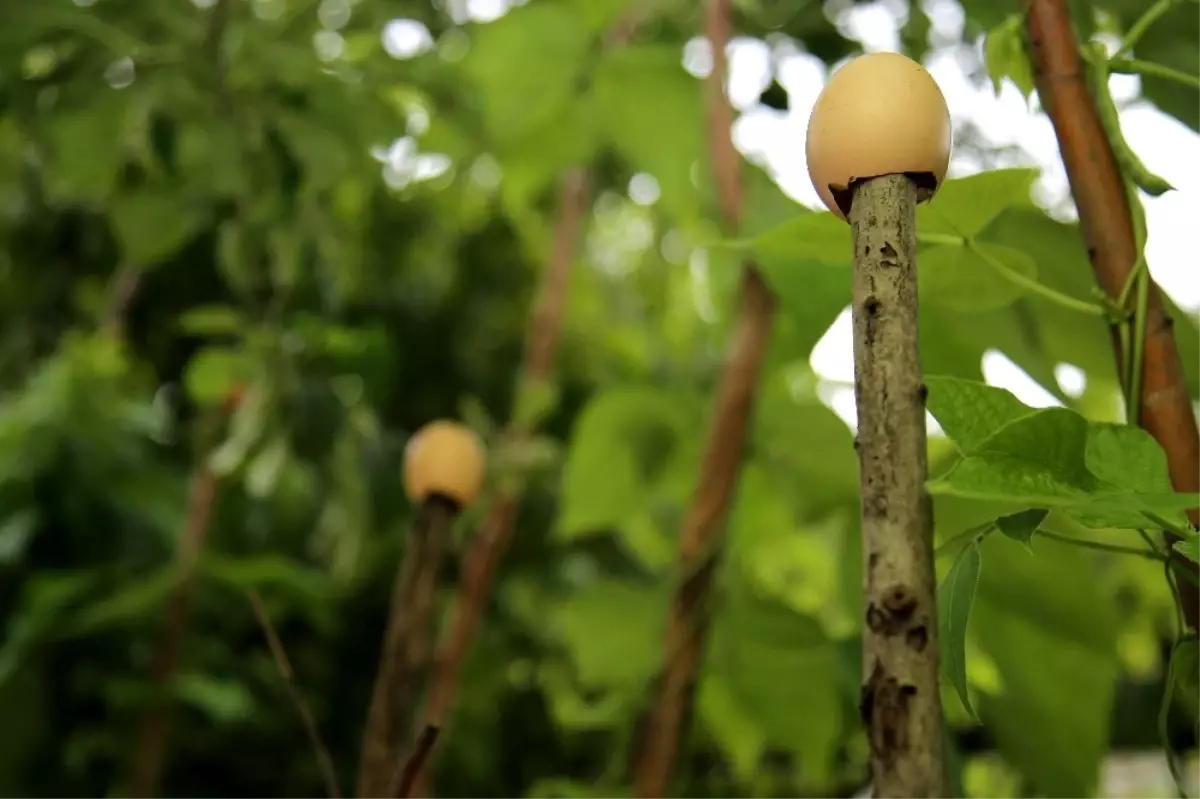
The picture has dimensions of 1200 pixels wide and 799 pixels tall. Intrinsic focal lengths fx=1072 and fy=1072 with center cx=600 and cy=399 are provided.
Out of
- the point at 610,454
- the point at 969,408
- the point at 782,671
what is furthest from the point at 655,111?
the point at 969,408

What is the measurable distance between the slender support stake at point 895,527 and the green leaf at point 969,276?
0.26 feet

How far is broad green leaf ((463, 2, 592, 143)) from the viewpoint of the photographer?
563 millimetres

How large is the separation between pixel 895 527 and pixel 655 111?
0.42 metres

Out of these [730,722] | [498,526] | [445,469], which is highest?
[445,469]

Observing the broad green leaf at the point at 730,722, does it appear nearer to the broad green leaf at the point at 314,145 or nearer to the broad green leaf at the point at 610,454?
the broad green leaf at the point at 610,454

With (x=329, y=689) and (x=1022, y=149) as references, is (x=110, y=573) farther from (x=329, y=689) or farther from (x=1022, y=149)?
(x=1022, y=149)

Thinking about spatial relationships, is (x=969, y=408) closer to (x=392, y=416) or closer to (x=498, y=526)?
(x=498, y=526)

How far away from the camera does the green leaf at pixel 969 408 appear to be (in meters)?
0.19

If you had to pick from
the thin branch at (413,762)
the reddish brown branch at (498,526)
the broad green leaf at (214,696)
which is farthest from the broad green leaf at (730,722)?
the thin branch at (413,762)

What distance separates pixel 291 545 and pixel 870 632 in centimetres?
61

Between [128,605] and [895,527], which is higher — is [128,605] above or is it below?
below

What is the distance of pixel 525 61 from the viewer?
57cm

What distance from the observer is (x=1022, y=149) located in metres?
0.69

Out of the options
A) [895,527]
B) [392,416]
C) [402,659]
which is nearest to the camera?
[895,527]
